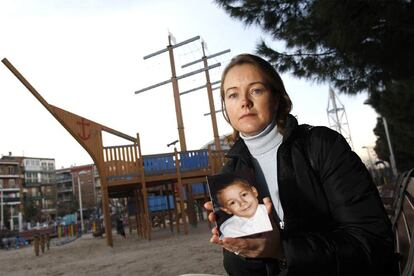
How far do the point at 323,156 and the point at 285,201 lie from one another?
17 cm

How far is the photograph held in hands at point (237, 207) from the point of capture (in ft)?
2.67

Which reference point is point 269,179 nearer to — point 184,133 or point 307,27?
point 307,27

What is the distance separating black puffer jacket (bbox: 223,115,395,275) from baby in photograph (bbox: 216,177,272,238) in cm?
6

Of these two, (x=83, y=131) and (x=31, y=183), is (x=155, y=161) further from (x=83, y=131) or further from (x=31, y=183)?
(x=31, y=183)

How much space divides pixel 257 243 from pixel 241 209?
0.27ft

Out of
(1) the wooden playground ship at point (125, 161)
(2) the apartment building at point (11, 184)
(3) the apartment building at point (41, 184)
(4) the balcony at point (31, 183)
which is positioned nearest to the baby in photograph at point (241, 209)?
(1) the wooden playground ship at point (125, 161)

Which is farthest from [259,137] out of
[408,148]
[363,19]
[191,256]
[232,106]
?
[408,148]

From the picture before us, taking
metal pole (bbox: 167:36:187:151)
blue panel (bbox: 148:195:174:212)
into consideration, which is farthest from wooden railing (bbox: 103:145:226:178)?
metal pole (bbox: 167:36:187:151)

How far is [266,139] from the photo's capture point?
1193 millimetres

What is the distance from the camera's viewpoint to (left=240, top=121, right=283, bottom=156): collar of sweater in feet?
3.89

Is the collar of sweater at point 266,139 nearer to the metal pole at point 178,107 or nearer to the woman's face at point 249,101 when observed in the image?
the woman's face at point 249,101

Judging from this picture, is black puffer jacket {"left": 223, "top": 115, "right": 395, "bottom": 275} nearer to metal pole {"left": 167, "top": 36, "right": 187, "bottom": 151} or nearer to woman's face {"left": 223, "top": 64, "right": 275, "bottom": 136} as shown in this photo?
woman's face {"left": 223, "top": 64, "right": 275, "bottom": 136}

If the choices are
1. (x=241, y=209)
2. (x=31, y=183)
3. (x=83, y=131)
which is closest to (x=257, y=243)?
(x=241, y=209)

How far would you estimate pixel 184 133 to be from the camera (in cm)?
1894
